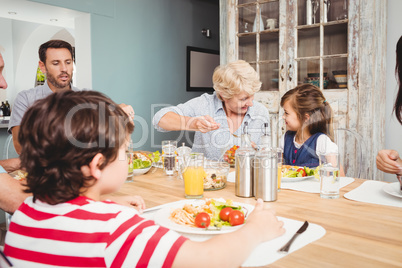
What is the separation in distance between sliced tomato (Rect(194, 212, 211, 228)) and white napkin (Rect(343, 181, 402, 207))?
0.62 m

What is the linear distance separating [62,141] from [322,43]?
2935 millimetres

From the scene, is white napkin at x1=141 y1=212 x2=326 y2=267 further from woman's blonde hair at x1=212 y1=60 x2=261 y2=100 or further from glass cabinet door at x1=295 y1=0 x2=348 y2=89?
glass cabinet door at x1=295 y1=0 x2=348 y2=89

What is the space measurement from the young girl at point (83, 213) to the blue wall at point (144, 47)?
9.73 ft

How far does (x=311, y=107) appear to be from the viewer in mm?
2223

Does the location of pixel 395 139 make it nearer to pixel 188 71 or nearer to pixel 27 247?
pixel 188 71

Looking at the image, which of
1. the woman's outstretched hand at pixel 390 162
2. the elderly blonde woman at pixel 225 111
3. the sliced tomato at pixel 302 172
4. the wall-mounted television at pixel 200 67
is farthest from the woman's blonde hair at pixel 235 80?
the wall-mounted television at pixel 200 67

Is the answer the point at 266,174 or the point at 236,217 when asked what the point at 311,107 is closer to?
the point at 266,174

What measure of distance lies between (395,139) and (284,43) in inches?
51.1

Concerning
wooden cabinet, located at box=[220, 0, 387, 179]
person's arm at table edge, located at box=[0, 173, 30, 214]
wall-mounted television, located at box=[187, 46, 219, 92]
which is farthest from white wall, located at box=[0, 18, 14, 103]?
person's arm at table edge, located at box=[0, 173, 30, 214]

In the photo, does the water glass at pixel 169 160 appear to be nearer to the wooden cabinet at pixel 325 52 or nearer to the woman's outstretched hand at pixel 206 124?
the woman's outstretched hand at pixel 206 124

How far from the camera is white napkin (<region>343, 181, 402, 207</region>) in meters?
1.23

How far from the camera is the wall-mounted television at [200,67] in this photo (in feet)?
15.5

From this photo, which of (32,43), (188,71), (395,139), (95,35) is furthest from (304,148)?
(32,43)

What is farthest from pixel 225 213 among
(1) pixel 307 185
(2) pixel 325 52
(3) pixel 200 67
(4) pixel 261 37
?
(3) pixel 200 67
